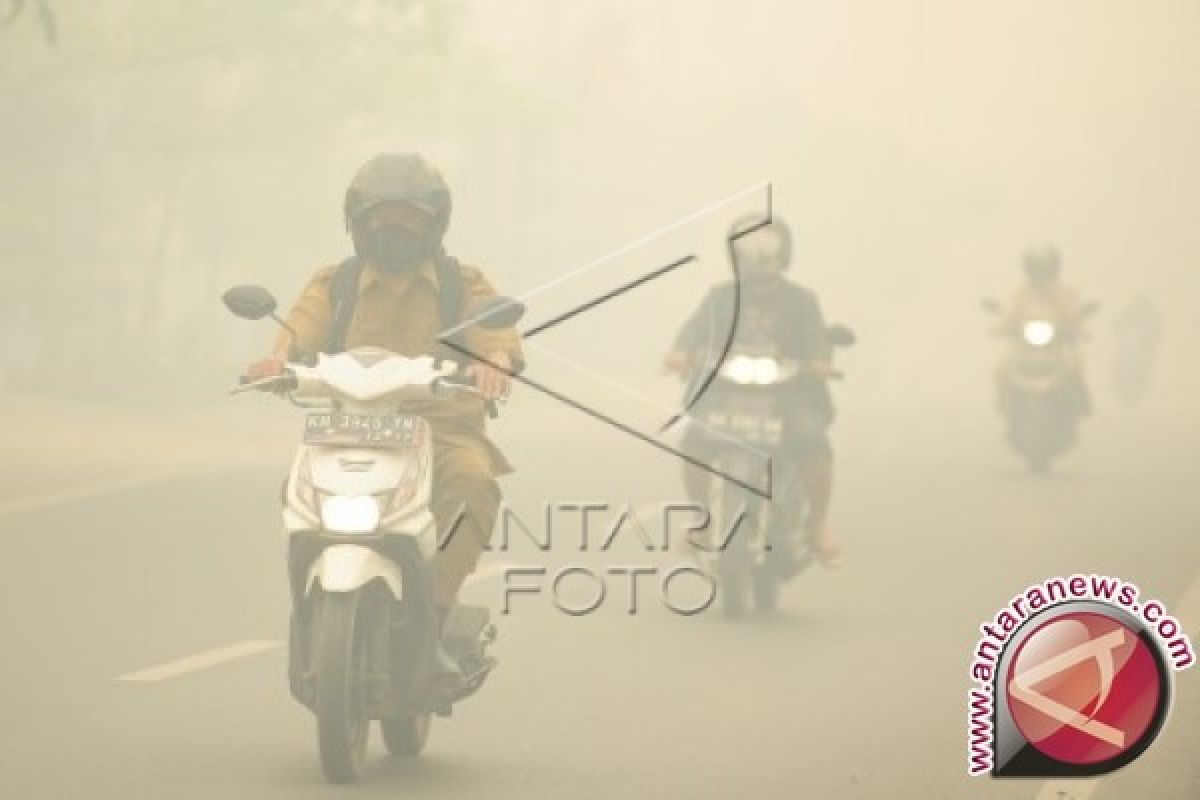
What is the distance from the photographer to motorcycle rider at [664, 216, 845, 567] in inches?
591

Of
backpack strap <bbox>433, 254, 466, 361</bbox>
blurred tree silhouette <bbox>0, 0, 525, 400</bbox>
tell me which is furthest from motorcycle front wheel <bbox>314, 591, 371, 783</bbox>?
blurred tree silhouette <bbox>0, 0, 525, 400</bbox>

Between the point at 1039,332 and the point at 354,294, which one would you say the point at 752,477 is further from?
the point at 1039,332

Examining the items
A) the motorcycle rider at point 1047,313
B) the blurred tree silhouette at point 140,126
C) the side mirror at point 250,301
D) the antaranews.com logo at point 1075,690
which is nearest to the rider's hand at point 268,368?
the side mirror at point 250,301

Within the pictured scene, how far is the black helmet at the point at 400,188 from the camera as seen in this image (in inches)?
394

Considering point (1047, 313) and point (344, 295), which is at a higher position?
point (1047, 313)

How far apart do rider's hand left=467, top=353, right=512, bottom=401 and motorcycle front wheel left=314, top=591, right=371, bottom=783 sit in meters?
0.71

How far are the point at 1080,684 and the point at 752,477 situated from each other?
18.3 feet

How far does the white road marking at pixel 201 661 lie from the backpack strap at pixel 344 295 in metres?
2.36

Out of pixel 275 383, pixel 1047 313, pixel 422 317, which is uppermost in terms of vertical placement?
pixel 1047 313

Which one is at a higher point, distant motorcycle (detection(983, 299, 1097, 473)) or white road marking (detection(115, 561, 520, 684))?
distant motorcycle (detection(983, 299, 1097, 473))

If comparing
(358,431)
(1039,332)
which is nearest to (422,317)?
(358,431)

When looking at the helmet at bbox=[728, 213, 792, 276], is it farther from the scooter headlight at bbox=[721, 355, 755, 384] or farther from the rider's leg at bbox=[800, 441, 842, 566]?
the rider's leg at bbox=[800, 441, 842, 566]

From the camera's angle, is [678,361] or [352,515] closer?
[352,515]

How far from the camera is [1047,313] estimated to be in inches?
1051
